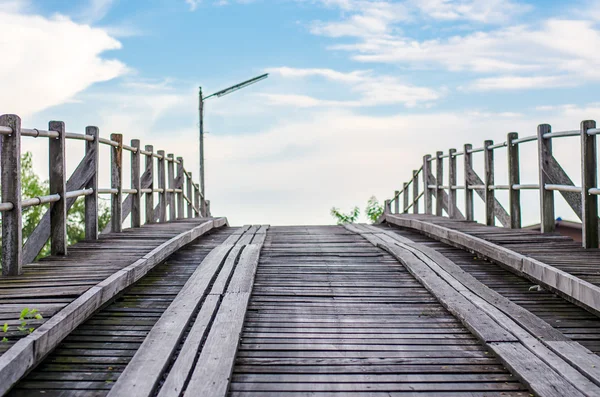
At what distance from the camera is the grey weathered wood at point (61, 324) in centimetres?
350

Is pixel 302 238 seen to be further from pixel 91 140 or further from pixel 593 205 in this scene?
pixel 593 205

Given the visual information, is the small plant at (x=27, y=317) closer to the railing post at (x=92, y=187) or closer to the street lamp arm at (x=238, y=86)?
the railing post at (x=92, y=187)

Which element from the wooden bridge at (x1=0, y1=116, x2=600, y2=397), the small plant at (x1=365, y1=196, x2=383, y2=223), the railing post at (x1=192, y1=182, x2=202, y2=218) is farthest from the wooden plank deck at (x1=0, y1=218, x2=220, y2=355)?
the small plant at (x1=365, y1=196, x2=383, y2=223)

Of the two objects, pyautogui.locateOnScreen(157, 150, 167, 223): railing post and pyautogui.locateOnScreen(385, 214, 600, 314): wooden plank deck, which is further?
pyautogui.locateOnScreen(157, 150, 167, 223): railing post

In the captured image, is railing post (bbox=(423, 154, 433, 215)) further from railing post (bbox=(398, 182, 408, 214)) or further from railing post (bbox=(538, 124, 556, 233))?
railing post (bbox=(538, 124, 556, 233))

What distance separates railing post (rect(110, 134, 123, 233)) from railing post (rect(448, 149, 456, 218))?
6.97 meters

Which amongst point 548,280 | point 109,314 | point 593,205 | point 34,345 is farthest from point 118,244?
point 593,205

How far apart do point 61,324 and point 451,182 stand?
10572 millimetres

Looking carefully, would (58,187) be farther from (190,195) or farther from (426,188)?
(426,188)

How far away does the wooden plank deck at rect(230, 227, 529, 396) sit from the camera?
3584 millimetres

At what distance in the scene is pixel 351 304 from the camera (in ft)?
17.7

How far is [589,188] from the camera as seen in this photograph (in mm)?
7586

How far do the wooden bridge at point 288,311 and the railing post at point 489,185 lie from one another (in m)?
2.12

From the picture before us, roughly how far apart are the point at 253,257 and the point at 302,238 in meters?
3.05
